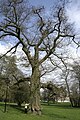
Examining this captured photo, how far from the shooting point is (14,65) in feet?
126

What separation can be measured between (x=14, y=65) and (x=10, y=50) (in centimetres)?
656

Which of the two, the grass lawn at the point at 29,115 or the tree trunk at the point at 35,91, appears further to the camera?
the tree trunk at the point at 35,91

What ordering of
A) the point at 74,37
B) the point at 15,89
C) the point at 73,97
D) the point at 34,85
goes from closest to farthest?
the point at 34,85 → the point at 74,37 → the point at 15,89 → the point at 73,97

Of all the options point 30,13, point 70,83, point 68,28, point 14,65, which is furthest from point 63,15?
point 70,83

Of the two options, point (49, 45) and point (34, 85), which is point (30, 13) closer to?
point (49, 45)

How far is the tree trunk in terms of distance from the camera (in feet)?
93.6

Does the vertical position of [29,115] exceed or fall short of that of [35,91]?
it falls short

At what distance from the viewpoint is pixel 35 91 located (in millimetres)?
29266

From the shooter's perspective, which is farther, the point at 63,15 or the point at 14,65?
the point at 14,65

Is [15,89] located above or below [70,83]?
below

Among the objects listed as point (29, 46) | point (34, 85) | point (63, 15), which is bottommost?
point (34, 85)

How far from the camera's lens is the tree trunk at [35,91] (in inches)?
1124

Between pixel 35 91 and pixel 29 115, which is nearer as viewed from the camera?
pixel 29 115

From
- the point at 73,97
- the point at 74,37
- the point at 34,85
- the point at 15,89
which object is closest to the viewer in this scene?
the point at 34,85
